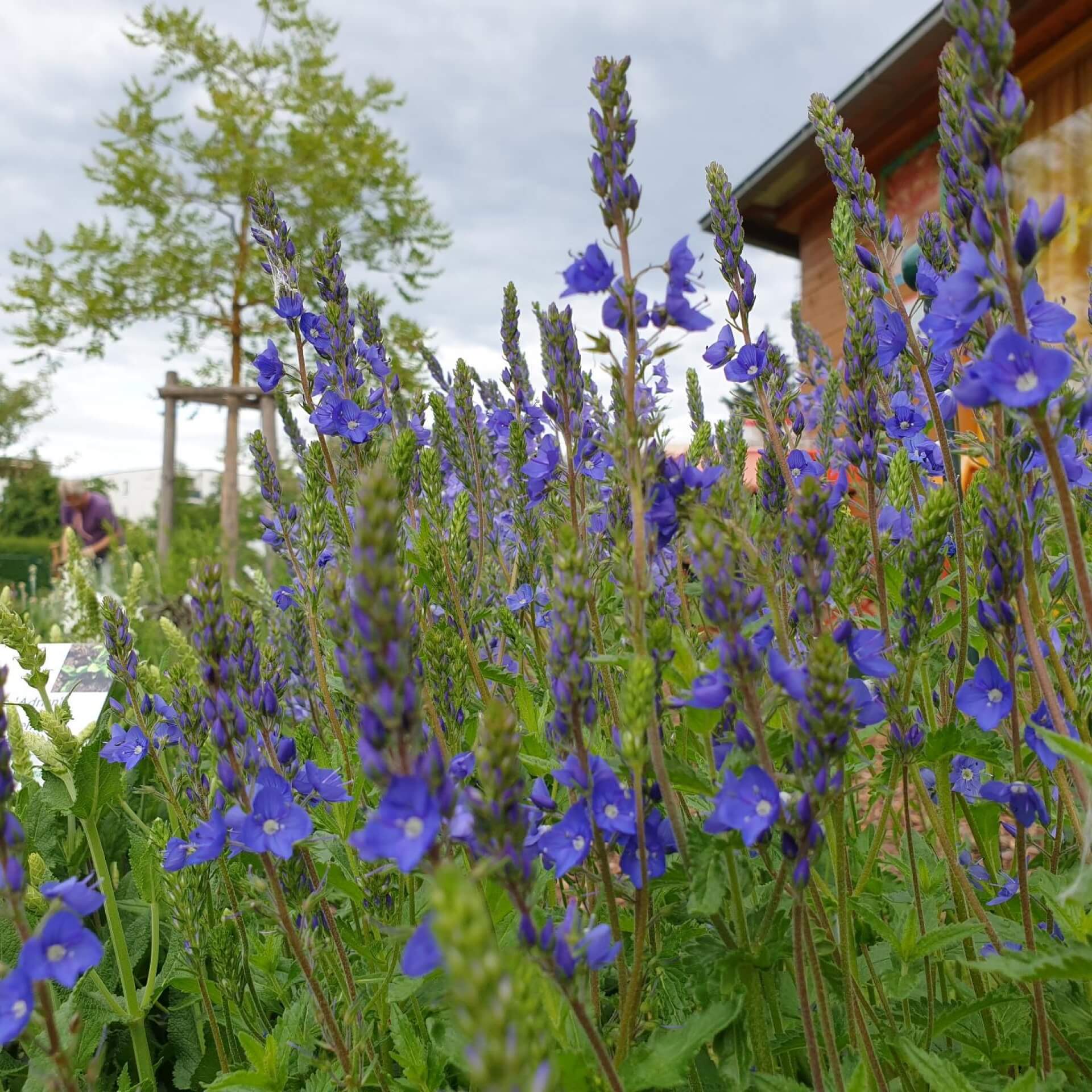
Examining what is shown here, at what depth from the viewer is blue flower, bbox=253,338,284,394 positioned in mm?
2801

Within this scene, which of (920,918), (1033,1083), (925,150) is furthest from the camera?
(925,150)

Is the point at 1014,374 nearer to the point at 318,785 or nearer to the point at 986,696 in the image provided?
the point at 986,696

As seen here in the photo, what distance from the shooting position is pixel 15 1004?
1281mm

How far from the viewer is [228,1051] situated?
2.63 m

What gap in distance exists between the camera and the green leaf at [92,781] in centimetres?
246

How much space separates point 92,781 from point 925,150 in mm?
13038

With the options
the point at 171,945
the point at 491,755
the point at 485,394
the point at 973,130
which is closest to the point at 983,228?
the point at 973,130

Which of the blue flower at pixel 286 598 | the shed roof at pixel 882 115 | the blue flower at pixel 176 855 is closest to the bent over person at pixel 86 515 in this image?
the shed roof at pixel 882 115

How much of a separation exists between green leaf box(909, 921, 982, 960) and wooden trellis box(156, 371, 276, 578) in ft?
48.8

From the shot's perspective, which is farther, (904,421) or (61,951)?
(904,421)

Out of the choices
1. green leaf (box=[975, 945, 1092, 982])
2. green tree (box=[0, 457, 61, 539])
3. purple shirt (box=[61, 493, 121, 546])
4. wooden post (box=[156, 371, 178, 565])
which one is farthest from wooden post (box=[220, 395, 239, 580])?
green tree (box=[0, 457, 61, 539])

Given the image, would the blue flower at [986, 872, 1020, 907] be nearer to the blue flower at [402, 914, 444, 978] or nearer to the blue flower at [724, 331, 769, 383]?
the blue flower at [724, 331, 769, 383]

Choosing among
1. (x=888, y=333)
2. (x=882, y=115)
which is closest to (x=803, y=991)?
(x=888, y=333)

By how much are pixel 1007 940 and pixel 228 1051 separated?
85.1 inches
